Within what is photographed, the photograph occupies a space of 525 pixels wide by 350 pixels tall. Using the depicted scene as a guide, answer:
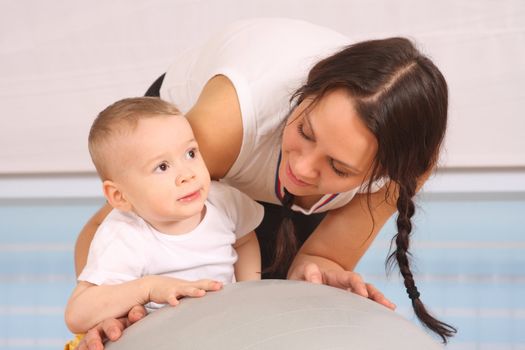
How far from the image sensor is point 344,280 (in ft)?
4.69

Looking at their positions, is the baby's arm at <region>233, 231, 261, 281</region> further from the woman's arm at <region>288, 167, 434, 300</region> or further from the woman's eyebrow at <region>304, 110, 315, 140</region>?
the woman's eyebrow at <region>304, 110, 315, 140</region>

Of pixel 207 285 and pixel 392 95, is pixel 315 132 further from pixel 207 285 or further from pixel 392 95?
pixel 207 285

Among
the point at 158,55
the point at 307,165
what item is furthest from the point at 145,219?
the point at 158,55

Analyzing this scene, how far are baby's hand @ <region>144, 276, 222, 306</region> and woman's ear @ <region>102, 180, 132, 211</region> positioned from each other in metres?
0.13

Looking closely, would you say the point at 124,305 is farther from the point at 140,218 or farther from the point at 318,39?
the point at 318,39

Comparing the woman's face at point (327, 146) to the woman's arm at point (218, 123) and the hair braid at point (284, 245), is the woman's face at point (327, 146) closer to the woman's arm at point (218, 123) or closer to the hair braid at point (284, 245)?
the woman's arm at point (218, 123)

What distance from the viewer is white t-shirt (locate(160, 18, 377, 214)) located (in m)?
1.49

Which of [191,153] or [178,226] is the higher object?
[191,153]

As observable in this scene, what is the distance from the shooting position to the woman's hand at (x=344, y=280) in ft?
4.56

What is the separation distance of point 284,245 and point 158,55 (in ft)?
5.13

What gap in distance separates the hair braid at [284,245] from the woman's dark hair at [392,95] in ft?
0.89

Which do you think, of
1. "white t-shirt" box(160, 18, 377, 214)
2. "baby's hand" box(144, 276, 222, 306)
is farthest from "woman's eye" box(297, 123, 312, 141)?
"baby's hand" box(144, 276, 222, 306)

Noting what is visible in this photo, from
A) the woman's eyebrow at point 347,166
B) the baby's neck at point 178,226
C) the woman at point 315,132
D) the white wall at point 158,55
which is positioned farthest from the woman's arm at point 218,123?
the white wall at point 158,55

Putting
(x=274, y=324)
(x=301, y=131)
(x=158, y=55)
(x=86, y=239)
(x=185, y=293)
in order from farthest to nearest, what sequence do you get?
1. (x=158, y=55)
2. (x=86, y=239)
3. (x=301, y=131)
4. (x=185, y=293)
5. (x=274, y=324)
